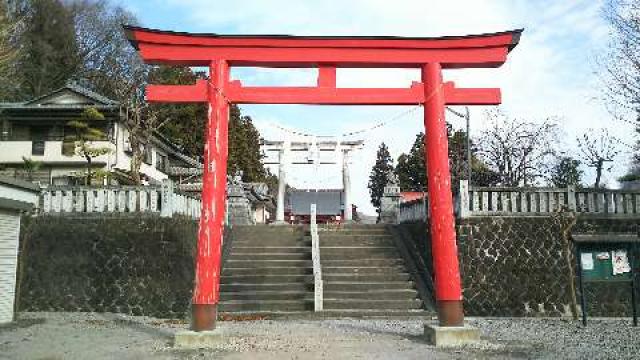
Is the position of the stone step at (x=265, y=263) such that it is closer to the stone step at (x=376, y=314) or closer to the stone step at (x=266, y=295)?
the stone step at (x=266, y=295)

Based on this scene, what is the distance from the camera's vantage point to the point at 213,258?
28.5 feet

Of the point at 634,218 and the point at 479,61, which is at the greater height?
the point at 479,61

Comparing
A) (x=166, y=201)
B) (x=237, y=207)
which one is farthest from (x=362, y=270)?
(x=237, y=207)

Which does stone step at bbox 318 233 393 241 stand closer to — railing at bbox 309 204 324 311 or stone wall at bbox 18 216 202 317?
railing at bbox 309 204 324 311

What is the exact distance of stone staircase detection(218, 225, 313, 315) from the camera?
1334 centimetres

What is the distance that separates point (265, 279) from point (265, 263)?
3.13ft

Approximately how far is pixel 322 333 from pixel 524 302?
5.88 m

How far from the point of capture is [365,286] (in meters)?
14.1

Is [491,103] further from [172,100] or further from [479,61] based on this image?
[172,100]

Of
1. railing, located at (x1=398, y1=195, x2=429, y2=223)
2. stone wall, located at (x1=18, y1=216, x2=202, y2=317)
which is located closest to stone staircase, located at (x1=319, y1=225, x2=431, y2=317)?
railing, located at (x1=398, y1=195, x2=429, y2=223)

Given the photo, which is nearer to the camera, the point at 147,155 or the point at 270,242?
the point at 270,242

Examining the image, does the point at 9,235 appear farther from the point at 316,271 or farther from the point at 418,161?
the point at 418,161

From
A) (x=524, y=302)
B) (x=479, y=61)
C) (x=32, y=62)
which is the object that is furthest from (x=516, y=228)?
(x=32, y=62)

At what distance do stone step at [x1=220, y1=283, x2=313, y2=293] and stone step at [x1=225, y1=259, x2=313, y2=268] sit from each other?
116 cm
